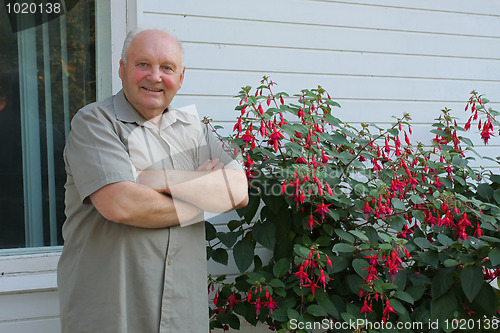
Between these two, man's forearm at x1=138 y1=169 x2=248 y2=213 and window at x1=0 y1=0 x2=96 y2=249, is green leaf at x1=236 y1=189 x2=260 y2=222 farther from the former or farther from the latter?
window at x1=0 y1=0 x2=96 y2=249

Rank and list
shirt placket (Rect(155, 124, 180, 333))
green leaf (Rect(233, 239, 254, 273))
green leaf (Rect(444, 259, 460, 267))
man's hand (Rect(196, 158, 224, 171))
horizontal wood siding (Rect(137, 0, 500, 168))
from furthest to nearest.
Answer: horizontal wood siding (Rect(137, 0, 500, 168)), green leaf (Rect(233, 239, 254, 273)), green leaf (Rect(444, 259, 460, 267)), man's hand (Rect(196, 158, 224, 171)), shirt placket (Rect(155, 124, 180, 333))

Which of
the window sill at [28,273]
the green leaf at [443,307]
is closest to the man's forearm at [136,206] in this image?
the window sill at [28,273]

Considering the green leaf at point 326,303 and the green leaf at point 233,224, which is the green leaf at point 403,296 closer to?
the green leaf at point 326,303

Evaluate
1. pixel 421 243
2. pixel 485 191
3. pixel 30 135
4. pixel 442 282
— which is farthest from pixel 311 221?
pixel 30 135

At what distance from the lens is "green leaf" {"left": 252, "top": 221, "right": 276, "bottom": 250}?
237 cm

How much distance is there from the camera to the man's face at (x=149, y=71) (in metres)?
1.76

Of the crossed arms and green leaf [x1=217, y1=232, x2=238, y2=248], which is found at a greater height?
the crossed arms

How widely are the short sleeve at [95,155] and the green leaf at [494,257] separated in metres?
1.58

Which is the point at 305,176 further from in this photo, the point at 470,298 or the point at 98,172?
the point at 470,298

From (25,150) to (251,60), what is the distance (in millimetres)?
1274

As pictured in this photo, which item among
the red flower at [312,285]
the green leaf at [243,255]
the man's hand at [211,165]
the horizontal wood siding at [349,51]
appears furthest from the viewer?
the horizontal wood siding at [349,51]

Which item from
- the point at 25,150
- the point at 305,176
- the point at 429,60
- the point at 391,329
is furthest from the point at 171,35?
the point at 429,60

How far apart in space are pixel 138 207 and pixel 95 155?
21cm

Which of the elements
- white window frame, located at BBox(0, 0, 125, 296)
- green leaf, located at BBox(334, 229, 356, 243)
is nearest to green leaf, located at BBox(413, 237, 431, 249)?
green leaf, located at BBox(334, 229, 356, 243)
